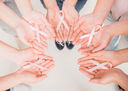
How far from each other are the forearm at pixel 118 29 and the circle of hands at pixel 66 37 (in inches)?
1.3

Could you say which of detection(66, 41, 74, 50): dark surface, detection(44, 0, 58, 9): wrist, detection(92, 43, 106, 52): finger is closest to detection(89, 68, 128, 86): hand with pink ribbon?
detection(92, 43, 106, 52): finger

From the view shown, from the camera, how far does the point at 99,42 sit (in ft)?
2.48

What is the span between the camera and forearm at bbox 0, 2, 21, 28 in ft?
2.53

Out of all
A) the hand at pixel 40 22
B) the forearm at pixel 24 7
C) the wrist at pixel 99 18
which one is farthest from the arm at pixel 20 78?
the wrist at pixel 99 18

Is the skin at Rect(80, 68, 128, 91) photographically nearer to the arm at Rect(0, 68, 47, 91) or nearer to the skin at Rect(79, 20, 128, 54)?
the skin at Rect(79, 20, 128, 54)

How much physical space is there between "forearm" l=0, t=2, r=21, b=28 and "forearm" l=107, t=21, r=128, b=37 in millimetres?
542

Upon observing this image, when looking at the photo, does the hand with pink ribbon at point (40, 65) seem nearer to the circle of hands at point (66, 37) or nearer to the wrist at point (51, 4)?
the circle of hands at point (66, 37)

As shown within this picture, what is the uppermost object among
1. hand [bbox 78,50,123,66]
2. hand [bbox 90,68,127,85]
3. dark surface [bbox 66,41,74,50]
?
dark surface [bbox 66,41,74,50]

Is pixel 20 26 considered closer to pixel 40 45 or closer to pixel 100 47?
pixel 40 45

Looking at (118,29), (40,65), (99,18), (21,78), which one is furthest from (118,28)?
(21,78)

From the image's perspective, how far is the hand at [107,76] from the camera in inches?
26.1

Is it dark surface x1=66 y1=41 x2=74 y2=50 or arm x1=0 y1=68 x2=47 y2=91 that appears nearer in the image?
arm x1=0 y1=68 x2=47 y2=91

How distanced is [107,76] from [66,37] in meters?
0.30

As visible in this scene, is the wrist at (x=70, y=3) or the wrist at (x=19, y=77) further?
the wrist at (x=70, y=3)
